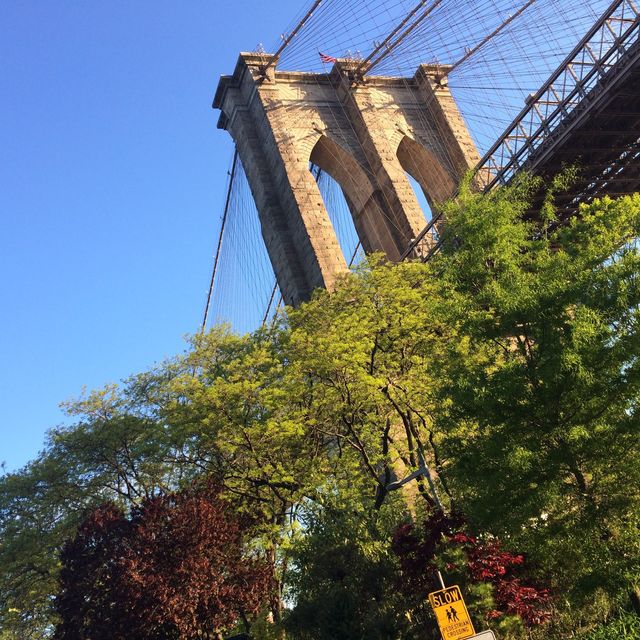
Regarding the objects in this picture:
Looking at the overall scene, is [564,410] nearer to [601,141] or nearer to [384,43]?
[601,141]

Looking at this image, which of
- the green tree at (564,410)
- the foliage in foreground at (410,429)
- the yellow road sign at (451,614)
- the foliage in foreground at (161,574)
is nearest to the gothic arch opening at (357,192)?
the foliage in foreground at (410,429)

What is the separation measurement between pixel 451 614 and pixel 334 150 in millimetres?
30290

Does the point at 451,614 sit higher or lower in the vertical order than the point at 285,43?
lower

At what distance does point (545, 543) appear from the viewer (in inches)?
439

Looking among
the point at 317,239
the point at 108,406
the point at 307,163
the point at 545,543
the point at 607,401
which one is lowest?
the point at 545,543

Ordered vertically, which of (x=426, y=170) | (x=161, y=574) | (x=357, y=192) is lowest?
(x=161, y=574)

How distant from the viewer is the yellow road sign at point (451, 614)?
7.70 metres

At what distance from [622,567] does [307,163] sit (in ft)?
84.9

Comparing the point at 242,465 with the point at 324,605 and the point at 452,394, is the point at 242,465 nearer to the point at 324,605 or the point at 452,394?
the point at 324,605

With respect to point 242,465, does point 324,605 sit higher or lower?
lower

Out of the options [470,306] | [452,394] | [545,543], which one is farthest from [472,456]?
[470,306]

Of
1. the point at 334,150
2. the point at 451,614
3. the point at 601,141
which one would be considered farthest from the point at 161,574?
the point at 334,150

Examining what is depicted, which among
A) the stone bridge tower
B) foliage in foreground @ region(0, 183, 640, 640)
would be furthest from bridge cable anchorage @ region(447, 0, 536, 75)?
foliage in foreground @ region(0, 183, 640, 640)

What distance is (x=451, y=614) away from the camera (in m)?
7.82
